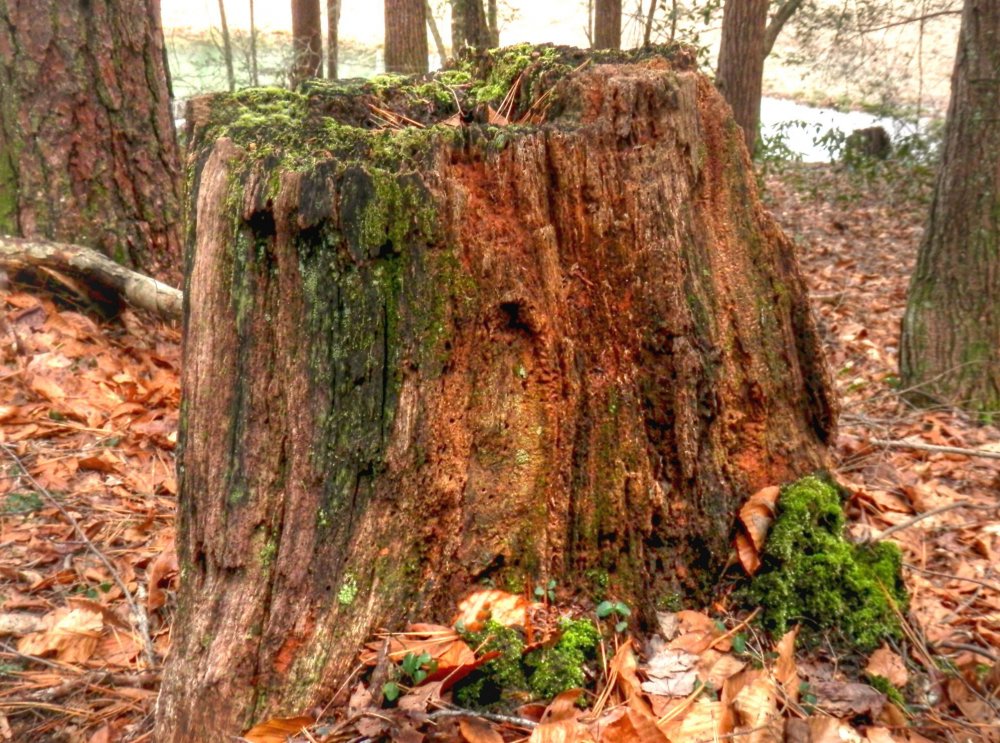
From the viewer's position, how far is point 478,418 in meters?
2.16

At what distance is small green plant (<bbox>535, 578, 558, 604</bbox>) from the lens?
85.6 inches

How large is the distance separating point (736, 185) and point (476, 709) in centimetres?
165

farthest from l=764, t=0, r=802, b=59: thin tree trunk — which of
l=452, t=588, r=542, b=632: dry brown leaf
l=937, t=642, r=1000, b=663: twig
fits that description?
l=452, t=588, r=542, b=632: dry brown leaf

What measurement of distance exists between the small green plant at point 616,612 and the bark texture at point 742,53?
32.9 feet

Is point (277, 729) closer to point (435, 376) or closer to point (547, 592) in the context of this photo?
point (547, 592)

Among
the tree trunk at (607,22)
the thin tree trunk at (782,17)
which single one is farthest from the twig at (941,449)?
the thin tree trunk at (782,17)

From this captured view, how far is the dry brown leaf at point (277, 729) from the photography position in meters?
1.99

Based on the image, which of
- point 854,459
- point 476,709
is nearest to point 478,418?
point 476,709

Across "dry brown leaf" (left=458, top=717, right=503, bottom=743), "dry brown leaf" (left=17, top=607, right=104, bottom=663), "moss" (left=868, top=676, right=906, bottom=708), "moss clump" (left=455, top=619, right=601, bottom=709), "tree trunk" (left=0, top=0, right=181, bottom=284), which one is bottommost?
"dry brown leaf" (left=17, top=607, right=104, bottom=663)

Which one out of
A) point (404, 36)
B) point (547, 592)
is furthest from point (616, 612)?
point (404, 36)

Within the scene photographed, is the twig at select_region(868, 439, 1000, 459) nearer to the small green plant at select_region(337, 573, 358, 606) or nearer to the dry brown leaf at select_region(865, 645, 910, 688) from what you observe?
the dry brown leaf at select_region(865, 645, 910, 688)

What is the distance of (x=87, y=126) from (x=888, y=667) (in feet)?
15.7

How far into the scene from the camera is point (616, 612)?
7.25ft

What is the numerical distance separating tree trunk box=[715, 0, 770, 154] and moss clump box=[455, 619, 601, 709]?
1025cm
